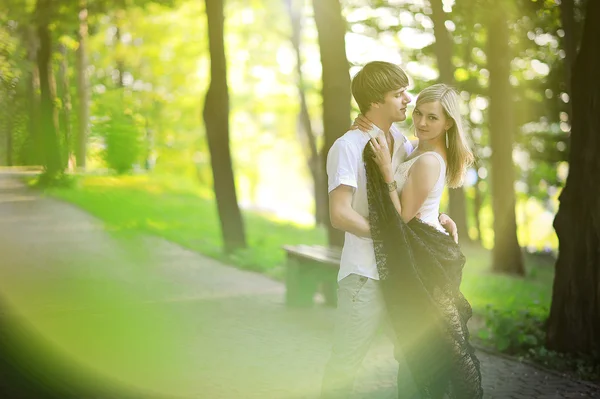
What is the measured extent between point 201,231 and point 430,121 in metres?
13.9

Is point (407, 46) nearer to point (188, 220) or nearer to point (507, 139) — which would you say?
point (507, 139)

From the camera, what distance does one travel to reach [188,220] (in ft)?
59.6

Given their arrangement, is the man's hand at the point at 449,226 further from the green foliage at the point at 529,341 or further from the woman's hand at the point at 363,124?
the green foliage at the point at 529,341

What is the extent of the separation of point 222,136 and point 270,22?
507 inches

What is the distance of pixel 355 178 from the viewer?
3.72 meters

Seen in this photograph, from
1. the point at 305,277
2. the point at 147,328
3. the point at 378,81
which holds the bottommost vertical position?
the point at 147,328

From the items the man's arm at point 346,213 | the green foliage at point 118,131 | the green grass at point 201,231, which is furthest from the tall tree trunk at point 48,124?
the man's arm at point 346,213

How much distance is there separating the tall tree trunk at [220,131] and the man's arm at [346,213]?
984 cm

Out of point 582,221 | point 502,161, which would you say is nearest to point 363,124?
point 582,221

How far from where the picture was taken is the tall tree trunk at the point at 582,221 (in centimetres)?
711

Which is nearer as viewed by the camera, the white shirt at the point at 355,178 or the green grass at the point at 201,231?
the white shirt at the point at 355,178

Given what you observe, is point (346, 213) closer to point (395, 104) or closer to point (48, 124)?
point (395, 104)

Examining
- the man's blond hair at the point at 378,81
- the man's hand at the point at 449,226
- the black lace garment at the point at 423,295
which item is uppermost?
the man's blond hair at the point at 378,81

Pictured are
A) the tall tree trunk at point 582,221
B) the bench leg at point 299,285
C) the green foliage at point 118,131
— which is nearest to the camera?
the tall tree trunk at point 582,221
